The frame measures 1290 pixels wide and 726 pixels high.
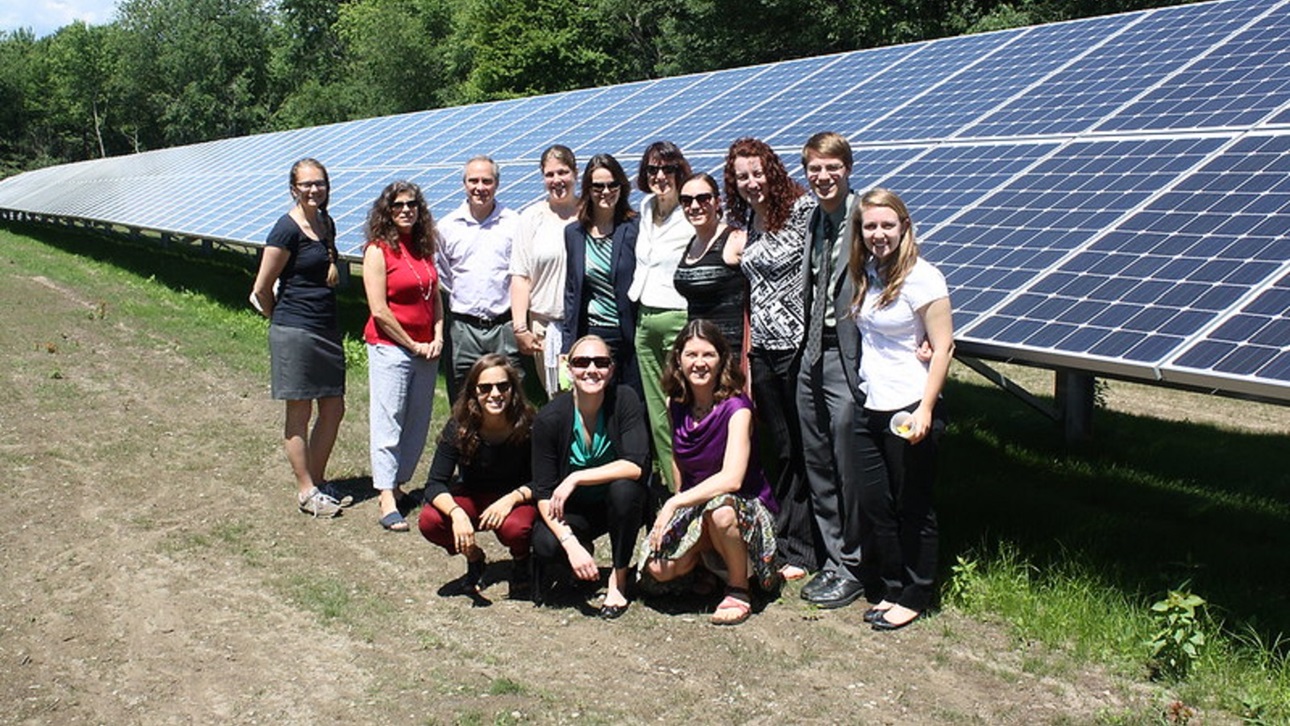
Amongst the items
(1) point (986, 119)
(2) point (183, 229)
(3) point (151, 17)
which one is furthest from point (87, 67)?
(1) point (986, 119)

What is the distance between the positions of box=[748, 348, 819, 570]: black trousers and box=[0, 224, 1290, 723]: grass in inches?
27.1

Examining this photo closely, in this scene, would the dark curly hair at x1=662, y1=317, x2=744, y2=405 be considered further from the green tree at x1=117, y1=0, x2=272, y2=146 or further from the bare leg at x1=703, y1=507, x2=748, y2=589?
the green tree at x1=117, y1=0, x2=272, y2=146

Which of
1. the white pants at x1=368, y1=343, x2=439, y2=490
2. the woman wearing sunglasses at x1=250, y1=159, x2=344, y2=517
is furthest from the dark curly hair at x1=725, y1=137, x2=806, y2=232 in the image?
the woman wearing sunglasses at x1=250, y1=159, x2=344, y2=517

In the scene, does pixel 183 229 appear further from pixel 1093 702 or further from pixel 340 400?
pixel 1093 702

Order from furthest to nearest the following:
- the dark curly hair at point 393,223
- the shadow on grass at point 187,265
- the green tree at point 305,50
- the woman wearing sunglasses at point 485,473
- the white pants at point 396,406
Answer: the green tree at point 305,50 < the shadow on grass at point 187,265 < the white pants at point 396,406 < the dark curly hair at point 393,223 < the woman wearing sunglasses at point 485,473

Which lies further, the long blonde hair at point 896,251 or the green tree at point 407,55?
the green tree at point 407,55

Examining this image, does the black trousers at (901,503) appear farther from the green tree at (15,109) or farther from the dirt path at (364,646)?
the green tree at (15,109)

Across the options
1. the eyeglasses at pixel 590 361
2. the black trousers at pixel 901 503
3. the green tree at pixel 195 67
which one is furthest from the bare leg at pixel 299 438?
the green tree at pixel 195 67

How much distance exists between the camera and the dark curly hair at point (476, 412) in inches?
226

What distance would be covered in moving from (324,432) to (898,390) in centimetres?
352

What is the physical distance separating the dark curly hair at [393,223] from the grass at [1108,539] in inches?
67.0

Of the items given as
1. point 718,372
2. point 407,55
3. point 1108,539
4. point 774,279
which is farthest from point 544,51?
point 718,372

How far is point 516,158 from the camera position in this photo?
12.8 m

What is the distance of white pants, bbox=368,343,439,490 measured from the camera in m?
6.71
